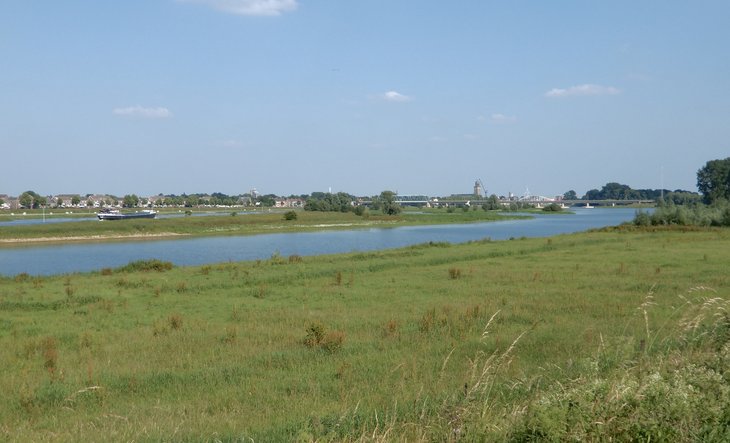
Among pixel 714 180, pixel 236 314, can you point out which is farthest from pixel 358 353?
pixel 714 180

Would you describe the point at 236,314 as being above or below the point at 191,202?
below

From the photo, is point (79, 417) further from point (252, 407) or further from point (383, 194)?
point (383, 194)

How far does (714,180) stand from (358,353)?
102 m

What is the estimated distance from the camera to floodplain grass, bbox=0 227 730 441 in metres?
5.21

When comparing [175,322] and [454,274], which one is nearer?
[175,322]

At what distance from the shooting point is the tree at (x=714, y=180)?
303 ft

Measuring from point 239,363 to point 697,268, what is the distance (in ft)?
56.3

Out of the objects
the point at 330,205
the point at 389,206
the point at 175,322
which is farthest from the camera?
the point at 330,205

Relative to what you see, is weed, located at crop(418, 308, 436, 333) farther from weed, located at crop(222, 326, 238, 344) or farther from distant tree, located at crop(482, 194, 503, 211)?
distant tree, located at crop(482, 194, 503, 211)

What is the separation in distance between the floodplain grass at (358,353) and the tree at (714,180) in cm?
8122

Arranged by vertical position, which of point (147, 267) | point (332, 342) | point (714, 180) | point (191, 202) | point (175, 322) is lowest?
point (147, 267)

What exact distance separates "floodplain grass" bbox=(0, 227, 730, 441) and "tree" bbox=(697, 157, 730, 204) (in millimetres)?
81215

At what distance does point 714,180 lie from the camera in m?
95.2

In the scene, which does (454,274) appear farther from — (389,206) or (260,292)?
(389,206)
